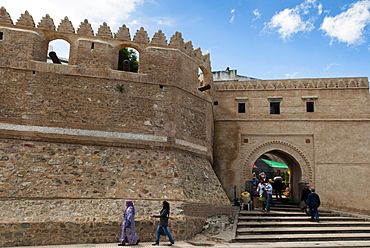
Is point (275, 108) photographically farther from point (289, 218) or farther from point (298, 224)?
point (298, 224)

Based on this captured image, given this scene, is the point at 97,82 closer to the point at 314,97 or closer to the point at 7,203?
the point at 7,203

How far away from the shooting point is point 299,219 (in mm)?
11891

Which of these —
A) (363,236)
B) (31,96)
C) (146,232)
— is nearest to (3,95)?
(31,96)

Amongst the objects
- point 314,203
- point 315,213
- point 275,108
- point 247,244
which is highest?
point 275,108

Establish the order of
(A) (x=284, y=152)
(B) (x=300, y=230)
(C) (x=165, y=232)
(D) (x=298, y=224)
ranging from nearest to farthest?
(C) (x=165, y=232) → (B) (x=300, y=230) → (D) (x=298, y=224) → (A) (x=284, y=152)

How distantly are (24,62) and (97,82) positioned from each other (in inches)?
89.5

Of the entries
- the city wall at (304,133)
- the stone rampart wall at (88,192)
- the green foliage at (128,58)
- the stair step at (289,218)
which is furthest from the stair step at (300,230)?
the green foliage at (128,58)

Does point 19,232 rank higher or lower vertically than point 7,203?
lower

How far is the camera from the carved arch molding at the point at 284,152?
14656 millimetres

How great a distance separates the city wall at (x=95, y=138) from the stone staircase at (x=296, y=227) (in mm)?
1110

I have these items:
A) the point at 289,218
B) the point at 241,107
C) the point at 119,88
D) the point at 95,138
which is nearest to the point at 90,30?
the point at 119,88

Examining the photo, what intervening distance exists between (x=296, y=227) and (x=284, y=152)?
459 cm

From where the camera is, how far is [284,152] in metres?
15.2

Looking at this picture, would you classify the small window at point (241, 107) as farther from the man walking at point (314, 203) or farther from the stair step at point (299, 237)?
the stair step at point (299, 237)
